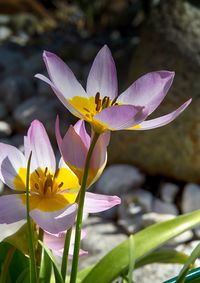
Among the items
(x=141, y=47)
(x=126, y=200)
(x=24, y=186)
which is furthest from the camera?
(x=141, y=47)

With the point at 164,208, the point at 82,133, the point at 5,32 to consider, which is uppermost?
the point at 5,32

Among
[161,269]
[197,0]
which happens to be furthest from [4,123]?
[161,269]

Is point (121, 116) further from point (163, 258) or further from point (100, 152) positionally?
point (163, 258)

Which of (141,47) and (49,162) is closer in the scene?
(49,162)

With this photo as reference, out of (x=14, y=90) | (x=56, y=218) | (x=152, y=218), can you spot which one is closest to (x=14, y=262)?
(x=56, y=218)

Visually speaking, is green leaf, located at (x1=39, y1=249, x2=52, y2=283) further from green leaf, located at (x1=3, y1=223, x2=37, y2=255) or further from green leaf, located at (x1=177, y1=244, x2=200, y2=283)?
green leaf, located at (x1=177, y1=244, x2=200, y2=283)

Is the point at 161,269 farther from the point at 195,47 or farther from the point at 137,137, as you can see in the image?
the point at 195,47
